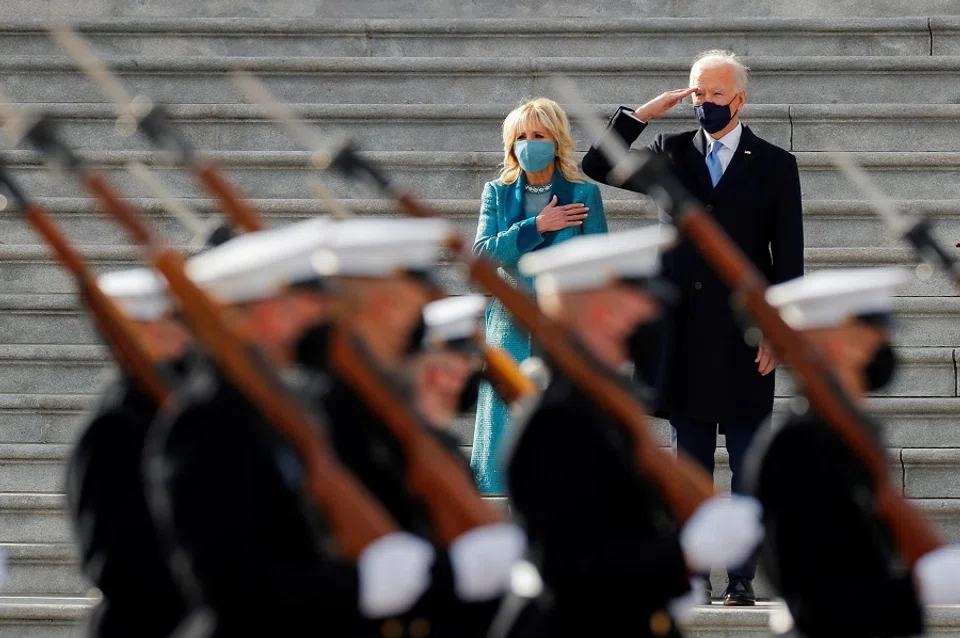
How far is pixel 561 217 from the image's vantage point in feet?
21.1

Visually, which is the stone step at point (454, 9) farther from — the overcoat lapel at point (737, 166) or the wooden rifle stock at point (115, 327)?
the wooden rifle stock at point (115, 327)

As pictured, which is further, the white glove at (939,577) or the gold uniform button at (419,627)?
the white glove at (939,577)

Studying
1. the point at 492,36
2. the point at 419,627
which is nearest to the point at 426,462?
the point at 419,627

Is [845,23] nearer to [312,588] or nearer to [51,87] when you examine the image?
[51,87]

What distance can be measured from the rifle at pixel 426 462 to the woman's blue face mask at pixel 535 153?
2.86 meters

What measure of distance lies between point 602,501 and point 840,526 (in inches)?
20.6

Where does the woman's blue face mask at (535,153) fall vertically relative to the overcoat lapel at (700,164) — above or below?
above

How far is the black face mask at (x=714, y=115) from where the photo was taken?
6348 mm

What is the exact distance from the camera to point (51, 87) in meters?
9.42

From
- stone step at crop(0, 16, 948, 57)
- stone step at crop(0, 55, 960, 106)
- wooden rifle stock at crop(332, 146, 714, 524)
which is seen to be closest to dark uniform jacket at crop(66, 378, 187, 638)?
wooden rifle stock at crop(332, 146, 714, 524)

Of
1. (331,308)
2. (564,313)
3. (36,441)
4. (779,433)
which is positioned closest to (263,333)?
(331,308)

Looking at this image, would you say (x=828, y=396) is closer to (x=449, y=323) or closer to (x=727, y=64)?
(x=449, y=323)

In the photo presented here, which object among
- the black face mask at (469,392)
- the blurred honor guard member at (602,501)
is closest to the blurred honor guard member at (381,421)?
the blurred honor guard member at (602,501)

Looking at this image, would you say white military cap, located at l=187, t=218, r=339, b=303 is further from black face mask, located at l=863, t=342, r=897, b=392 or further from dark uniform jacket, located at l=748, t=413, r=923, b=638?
black face mask, located at l=863, t=342, r=897, b=392
